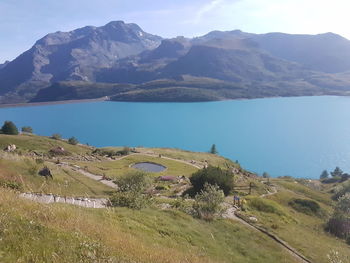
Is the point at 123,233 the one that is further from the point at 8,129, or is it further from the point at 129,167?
the point at 8,129

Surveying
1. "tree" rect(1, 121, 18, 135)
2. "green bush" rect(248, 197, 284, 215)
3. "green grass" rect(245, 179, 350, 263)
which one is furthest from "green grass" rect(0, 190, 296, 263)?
"tree" rect(1, 121, 18, 135)

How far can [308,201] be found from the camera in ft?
174

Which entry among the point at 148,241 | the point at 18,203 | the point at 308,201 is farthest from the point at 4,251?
the point at 308,201

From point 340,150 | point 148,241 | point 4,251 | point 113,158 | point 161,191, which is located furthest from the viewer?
point 340,150

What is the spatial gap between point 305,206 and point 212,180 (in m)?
18.3

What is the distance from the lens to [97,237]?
35.4 feet

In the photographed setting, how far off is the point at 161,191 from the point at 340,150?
171631 mm

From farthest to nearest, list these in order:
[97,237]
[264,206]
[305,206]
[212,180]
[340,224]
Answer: [305,206], [212,180], [264,206], [340,224], [97,237]

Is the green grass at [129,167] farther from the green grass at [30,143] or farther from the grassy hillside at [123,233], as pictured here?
the grassy hillside at [123,233]

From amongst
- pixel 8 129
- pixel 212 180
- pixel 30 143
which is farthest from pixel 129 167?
pixel 8 129

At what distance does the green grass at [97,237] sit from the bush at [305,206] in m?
32.2

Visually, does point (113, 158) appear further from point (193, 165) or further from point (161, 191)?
point (161, 191)

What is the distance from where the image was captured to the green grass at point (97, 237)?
813 centimetres

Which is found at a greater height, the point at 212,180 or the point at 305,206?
the point at 212,180
